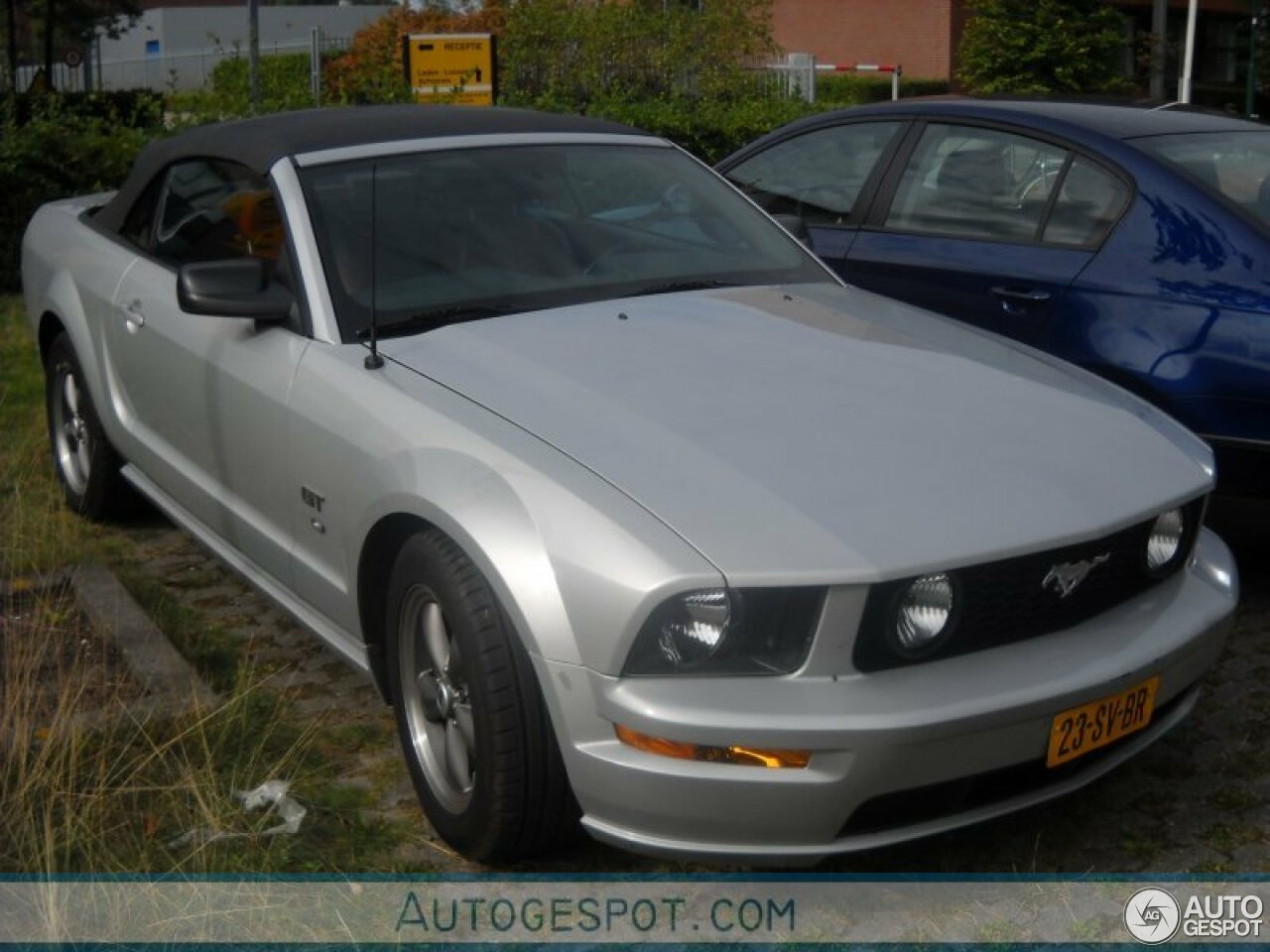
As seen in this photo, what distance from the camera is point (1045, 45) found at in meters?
25.0

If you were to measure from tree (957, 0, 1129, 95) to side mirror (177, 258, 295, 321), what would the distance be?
881 inches

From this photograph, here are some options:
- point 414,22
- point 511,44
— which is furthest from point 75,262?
point 414,22

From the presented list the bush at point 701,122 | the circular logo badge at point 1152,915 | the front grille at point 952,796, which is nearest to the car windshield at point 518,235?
the front grille at point 952,796

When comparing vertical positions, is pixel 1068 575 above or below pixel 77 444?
above

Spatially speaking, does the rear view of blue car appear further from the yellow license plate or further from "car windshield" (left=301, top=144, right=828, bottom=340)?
the yellow license plate

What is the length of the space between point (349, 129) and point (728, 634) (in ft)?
7.73

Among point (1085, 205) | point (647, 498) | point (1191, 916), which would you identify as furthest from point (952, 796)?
point (1085, 205)

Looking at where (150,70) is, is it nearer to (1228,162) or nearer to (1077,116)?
(1077,116)

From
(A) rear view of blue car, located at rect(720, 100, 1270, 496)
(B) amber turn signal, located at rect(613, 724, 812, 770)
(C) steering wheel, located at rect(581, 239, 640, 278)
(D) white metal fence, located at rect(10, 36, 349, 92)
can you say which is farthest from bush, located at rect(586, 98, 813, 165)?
(D) white metal fence, located at rect(10, 36, 349, 92)

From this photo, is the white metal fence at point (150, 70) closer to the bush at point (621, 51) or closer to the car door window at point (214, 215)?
the bush at point (621, 51)

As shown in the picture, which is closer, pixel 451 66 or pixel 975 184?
pixel 975 184

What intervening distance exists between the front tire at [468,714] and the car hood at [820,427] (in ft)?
1.22

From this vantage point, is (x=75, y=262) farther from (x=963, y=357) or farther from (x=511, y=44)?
(x=511, y=44)

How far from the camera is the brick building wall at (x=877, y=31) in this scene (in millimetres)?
30125
